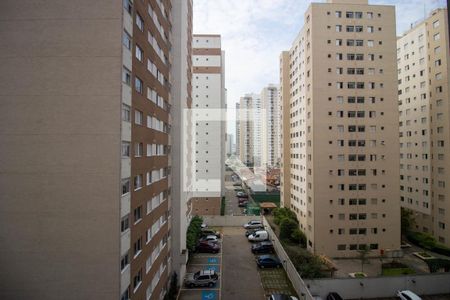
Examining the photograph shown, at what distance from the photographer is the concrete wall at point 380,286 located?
666 inches

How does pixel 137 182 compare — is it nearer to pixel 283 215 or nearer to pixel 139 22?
pixel 139 22

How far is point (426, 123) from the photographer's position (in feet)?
95.8

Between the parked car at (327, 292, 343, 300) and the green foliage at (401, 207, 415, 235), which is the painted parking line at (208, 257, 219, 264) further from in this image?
the green foliage at (401, 207, 415, 235)

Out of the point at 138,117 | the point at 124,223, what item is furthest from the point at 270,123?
the point at 124,223

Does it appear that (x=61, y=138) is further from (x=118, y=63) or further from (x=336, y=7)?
(x=336, y=7)

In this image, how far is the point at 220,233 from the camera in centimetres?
3080

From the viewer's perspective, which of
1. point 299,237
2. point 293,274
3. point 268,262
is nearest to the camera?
point 293,274

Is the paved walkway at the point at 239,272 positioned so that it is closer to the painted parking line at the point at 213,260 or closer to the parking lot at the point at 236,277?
the parking lot at the point at 236,277

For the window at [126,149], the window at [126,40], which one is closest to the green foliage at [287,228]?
the window at [126,149]

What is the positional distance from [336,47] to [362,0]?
18.9 ft

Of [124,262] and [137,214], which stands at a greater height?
[137,214]

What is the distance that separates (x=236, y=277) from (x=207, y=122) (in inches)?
844

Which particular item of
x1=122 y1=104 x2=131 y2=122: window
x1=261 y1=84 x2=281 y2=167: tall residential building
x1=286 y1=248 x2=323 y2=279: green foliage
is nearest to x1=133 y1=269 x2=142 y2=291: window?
x1=122 y1=104 x2=131 y2=122: window

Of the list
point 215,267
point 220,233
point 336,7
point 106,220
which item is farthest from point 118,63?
point 220,233
